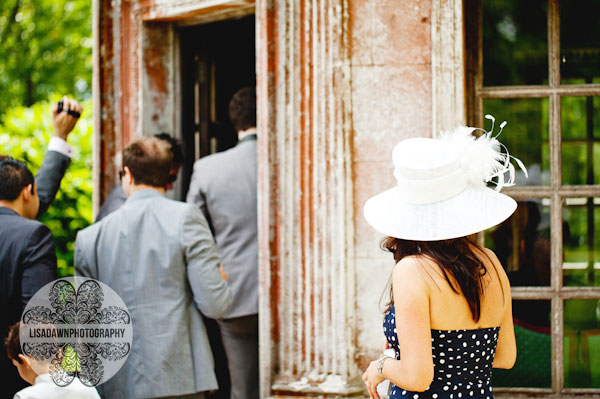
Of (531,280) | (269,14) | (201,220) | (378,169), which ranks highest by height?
(269,14)

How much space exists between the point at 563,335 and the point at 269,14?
8.21 feet

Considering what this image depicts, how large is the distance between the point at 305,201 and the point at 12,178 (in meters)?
1.56

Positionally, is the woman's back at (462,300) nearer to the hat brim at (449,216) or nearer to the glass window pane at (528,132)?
the hat brim at (449,216)

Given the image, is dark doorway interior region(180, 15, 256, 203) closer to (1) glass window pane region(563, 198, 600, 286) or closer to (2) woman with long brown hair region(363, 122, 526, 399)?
(1) glass window pane region(563, 198, 600, 286)

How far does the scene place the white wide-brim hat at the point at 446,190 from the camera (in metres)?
2.49

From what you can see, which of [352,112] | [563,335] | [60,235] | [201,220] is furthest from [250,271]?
[60,235]

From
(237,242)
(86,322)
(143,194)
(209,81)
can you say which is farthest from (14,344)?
(209,81)

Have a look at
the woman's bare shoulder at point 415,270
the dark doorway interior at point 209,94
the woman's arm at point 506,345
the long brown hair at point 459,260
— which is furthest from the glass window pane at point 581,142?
the dark doorway interior at point 209,94

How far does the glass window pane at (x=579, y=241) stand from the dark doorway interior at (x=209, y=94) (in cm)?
238

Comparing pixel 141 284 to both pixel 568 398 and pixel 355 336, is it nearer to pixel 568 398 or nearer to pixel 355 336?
pixel 355 336

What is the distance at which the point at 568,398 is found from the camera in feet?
13.3

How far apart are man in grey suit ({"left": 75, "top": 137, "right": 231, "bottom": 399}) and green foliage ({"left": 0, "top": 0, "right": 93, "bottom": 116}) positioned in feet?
48.0

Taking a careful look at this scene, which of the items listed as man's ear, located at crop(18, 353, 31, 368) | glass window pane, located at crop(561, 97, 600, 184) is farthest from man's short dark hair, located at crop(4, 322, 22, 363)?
glass window pane, located at crop(561, 97, 600, 184)

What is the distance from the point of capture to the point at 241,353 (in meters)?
4.55
